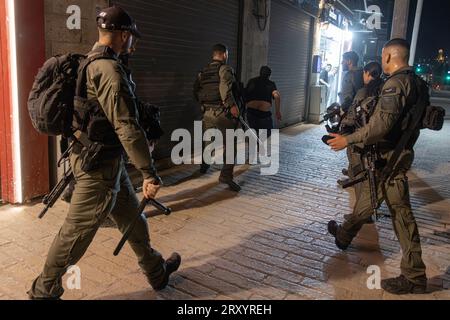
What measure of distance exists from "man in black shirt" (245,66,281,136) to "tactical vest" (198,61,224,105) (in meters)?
1.90

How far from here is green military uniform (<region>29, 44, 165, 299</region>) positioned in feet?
8.20

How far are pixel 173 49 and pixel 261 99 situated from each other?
6.33 ft

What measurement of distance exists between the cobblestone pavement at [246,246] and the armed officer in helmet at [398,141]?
9.1 inches

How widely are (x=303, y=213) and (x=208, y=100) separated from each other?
7.16ft

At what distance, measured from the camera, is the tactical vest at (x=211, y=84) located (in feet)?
19.1

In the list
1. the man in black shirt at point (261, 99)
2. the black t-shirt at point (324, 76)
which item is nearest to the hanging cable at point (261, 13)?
the man in black shirt at point (261, 99)

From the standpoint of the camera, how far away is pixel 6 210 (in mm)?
4539

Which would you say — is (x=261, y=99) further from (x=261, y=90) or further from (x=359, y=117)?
(x=359, y=117)

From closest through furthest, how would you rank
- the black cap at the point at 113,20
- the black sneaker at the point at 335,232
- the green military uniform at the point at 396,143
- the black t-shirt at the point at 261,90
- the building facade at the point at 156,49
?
the black cap at the point at 113,20 < the green military uniform at the point at 396,143 < the black sneaker at the point at 335,232 < the building facade at the point at 156,49 < the black t-shirt at the point at 261,90

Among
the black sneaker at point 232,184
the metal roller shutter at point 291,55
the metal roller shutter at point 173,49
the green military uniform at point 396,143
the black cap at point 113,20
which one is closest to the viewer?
the black cap at point 113,20

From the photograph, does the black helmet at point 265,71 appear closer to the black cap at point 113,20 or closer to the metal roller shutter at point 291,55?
the metal roller shutter at point 291,55

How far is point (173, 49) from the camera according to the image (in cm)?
679
